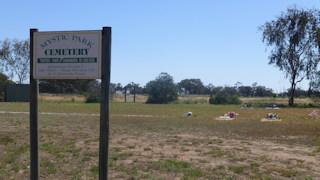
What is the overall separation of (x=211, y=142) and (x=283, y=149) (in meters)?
2.04

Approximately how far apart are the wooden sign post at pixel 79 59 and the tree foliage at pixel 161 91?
42.6 m

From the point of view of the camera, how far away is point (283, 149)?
8.59 metres

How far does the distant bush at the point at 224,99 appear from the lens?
44.8 m

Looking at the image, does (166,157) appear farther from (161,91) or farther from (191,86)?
(191,86)

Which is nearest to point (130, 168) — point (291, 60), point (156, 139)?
point (156, 139)

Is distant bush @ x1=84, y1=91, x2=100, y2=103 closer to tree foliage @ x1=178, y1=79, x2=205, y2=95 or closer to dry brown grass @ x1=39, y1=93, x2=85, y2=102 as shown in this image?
dry brown grass @ x1=39, y1=93, x2=85, y2=102

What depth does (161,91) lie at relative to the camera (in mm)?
46844

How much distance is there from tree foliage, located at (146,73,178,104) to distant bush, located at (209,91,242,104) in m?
5.98

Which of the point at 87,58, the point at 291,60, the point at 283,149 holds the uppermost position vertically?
the point at 291,60

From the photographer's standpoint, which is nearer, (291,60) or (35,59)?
(35,59)

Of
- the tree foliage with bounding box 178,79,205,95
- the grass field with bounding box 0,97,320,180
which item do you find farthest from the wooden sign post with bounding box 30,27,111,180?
the tree foliage with bounding box 178,79,205,95

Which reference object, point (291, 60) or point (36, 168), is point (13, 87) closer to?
point (291, 60)

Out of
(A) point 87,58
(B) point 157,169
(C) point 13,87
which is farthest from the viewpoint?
(C) point 13,87

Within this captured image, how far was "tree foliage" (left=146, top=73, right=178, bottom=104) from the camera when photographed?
4672 centimetres
